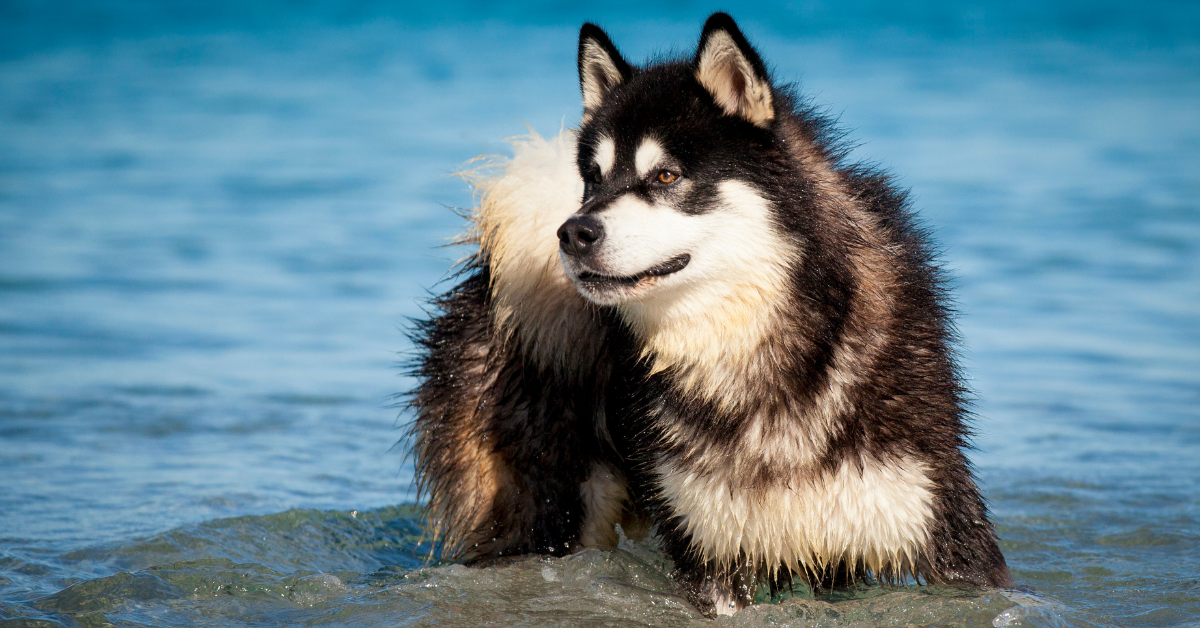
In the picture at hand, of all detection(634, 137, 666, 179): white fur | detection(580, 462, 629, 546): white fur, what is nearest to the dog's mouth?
detection(634, 137, 666, 179): white fur

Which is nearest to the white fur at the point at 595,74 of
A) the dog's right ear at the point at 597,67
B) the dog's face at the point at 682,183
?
the dog's right ear at the point at 597,67

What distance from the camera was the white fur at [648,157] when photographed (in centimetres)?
416

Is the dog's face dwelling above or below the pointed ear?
below

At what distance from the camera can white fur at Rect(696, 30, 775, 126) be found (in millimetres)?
4129

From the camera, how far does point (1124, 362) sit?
875 cm

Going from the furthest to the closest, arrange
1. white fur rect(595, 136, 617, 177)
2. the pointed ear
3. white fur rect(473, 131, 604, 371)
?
white fur rect(473, 131, 604, 371) → white fur rect(595, 136, 617, 177) → the pointed ear

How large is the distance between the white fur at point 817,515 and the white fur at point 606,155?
3.82ft

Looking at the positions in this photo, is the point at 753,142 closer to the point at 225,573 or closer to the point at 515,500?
the point at 515,500

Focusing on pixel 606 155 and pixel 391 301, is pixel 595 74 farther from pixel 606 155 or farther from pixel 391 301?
pixel 391 301

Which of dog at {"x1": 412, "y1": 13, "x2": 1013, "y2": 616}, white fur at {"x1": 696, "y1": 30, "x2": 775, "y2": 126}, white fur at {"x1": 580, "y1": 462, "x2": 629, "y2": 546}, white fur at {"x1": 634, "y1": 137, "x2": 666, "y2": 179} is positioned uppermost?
white fur at {"x1": 696, "y1": 30, "x2": 775, "y2": 126}

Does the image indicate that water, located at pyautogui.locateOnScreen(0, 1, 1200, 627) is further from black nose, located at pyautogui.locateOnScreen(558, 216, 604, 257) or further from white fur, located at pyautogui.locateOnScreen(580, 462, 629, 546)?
black nose, located at pyautogui.locateOnScreen(558, 216, 604, 257)

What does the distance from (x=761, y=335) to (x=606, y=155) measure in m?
0.89

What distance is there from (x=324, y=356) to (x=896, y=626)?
6.06m

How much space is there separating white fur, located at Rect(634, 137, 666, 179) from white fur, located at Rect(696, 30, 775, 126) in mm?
296
